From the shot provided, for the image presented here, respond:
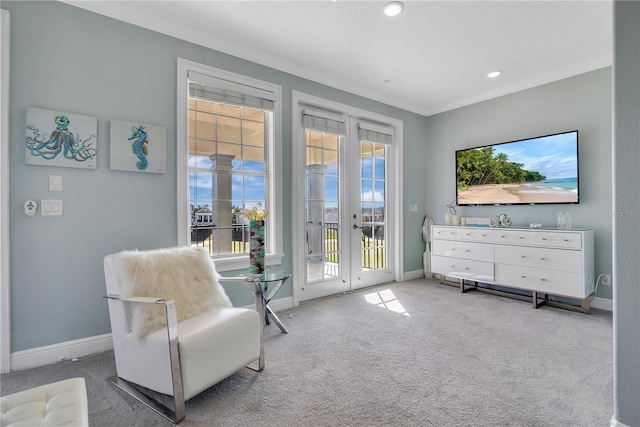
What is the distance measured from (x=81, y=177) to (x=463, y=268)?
410cm

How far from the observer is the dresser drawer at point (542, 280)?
123 inches

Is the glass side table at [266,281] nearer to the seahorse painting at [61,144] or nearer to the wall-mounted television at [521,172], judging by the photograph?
the seahorse painting at [61,144]

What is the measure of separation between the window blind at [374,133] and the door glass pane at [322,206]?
369 mm

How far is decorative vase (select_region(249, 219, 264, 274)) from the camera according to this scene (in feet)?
8.51

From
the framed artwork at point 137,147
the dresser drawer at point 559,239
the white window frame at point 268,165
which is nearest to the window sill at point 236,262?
the white window frame at point 268,165

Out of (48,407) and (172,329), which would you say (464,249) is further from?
(48,407)

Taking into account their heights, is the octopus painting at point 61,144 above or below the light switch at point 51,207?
above

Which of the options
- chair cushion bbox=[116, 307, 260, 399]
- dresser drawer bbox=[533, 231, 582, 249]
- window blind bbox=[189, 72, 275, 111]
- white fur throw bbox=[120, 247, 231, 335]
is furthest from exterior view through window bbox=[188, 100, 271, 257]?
dresser drawer bbox=[533, 231, 582, 249]

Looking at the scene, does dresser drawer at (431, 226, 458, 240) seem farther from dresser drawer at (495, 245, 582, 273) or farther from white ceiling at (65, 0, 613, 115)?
white ceiling at (65, 0, 613, 115)

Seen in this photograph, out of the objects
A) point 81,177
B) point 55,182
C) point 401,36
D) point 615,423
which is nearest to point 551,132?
point 401,36

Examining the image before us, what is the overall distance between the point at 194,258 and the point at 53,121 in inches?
54.3

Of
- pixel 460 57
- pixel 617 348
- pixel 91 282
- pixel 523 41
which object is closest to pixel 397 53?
pixel 460 57

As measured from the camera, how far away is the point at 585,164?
341 cm

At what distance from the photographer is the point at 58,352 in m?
2.22
